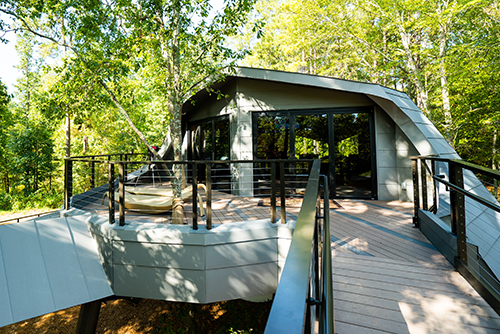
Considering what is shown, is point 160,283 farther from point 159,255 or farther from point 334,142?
point 334,142

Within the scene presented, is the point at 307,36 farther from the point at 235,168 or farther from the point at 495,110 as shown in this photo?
the point at 235,168

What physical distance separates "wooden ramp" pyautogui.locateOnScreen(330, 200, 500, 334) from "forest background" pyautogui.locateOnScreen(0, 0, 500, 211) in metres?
3.92

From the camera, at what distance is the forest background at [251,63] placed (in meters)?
4.67

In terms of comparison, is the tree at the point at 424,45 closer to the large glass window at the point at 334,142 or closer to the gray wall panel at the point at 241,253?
the large glass window at the point at 334,142

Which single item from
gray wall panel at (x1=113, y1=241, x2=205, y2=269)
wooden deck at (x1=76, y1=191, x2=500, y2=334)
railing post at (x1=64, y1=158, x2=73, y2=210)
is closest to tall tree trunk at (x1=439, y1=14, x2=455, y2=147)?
wooden deck at (x1=76, y1=191, x2=500, y2=334)

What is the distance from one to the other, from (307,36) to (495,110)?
9.06 meters

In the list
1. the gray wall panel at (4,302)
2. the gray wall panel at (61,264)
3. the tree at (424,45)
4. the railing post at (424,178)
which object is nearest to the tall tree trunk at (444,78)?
the tree at (424,45)

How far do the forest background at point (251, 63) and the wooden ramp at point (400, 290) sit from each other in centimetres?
392

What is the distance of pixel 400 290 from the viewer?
2.26 meters

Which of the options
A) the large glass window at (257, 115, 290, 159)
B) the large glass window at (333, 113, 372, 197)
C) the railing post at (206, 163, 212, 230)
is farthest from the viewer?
the large glass window at (257, 115, 290, 159)

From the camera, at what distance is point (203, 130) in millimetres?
8680

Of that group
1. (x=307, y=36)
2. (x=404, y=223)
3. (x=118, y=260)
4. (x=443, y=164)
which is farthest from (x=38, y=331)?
(x=307, y=36)

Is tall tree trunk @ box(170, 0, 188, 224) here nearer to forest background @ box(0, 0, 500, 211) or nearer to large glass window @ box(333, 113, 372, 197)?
forest background @ box(0, 0, 500, 211)

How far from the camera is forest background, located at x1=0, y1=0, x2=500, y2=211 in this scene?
15.3 ft
